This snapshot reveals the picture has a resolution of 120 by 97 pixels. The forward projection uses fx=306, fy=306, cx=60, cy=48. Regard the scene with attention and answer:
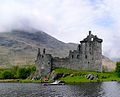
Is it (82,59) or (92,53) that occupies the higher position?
(92,53)

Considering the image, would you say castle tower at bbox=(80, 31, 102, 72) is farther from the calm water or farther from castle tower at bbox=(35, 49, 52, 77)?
the calm water

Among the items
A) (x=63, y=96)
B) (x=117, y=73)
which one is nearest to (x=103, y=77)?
(x=117, y=73)

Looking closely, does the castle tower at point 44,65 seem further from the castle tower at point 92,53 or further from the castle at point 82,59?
the castle tower at point 92,53

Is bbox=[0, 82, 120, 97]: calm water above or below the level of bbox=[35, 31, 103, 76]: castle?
below

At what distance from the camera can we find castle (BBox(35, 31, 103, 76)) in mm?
143125

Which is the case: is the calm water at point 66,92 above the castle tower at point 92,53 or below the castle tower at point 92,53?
below

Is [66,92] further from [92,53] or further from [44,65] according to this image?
[92,53]

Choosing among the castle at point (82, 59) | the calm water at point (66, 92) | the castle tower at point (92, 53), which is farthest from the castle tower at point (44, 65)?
the calm water at point (66, 92)

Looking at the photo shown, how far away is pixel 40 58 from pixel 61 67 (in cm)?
1081

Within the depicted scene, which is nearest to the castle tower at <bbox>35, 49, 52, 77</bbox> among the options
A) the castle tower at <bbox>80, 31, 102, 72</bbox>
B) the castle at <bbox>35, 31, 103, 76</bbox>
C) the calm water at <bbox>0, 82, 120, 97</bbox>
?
the castle at <bbox>35, 31, 103, 76</bbox>

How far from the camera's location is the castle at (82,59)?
143m

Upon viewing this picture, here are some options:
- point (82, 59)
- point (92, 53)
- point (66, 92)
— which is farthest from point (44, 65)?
point (66, 92)

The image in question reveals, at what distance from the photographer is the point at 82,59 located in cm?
14475

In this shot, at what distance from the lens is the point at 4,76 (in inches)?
6722
